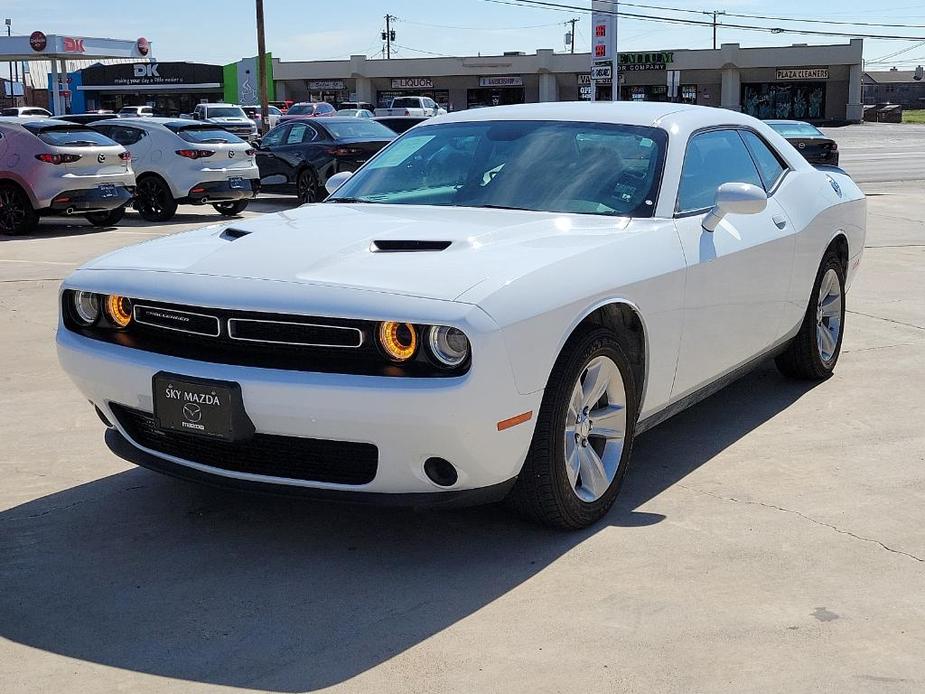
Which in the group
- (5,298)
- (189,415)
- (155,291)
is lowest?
(5,298)

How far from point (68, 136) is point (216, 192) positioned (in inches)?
91.4

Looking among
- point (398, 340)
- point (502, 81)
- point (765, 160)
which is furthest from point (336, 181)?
point (502, 81)

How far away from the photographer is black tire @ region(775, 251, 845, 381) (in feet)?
20.7

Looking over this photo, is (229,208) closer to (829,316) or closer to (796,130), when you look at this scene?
(796,130)

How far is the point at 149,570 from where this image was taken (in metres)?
3.93

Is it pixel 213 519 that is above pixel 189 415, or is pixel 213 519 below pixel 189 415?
below

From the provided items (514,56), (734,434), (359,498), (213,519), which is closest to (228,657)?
(359,498)

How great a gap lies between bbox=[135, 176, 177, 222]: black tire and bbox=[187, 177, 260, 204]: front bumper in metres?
0.37

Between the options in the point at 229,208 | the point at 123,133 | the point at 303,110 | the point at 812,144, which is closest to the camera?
the point at 123,133

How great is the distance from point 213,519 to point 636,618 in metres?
1.72

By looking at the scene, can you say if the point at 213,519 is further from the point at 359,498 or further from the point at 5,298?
the point at 5,298

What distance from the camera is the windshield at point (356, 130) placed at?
1917 cm

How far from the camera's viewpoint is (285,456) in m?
3.88

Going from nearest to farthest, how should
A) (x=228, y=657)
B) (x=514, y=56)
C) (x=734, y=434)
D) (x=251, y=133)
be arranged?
1. (x=228, y=657)
2. (x=734, y=434)
3. (x=251, y=133)
4. (x=514, y=56)
